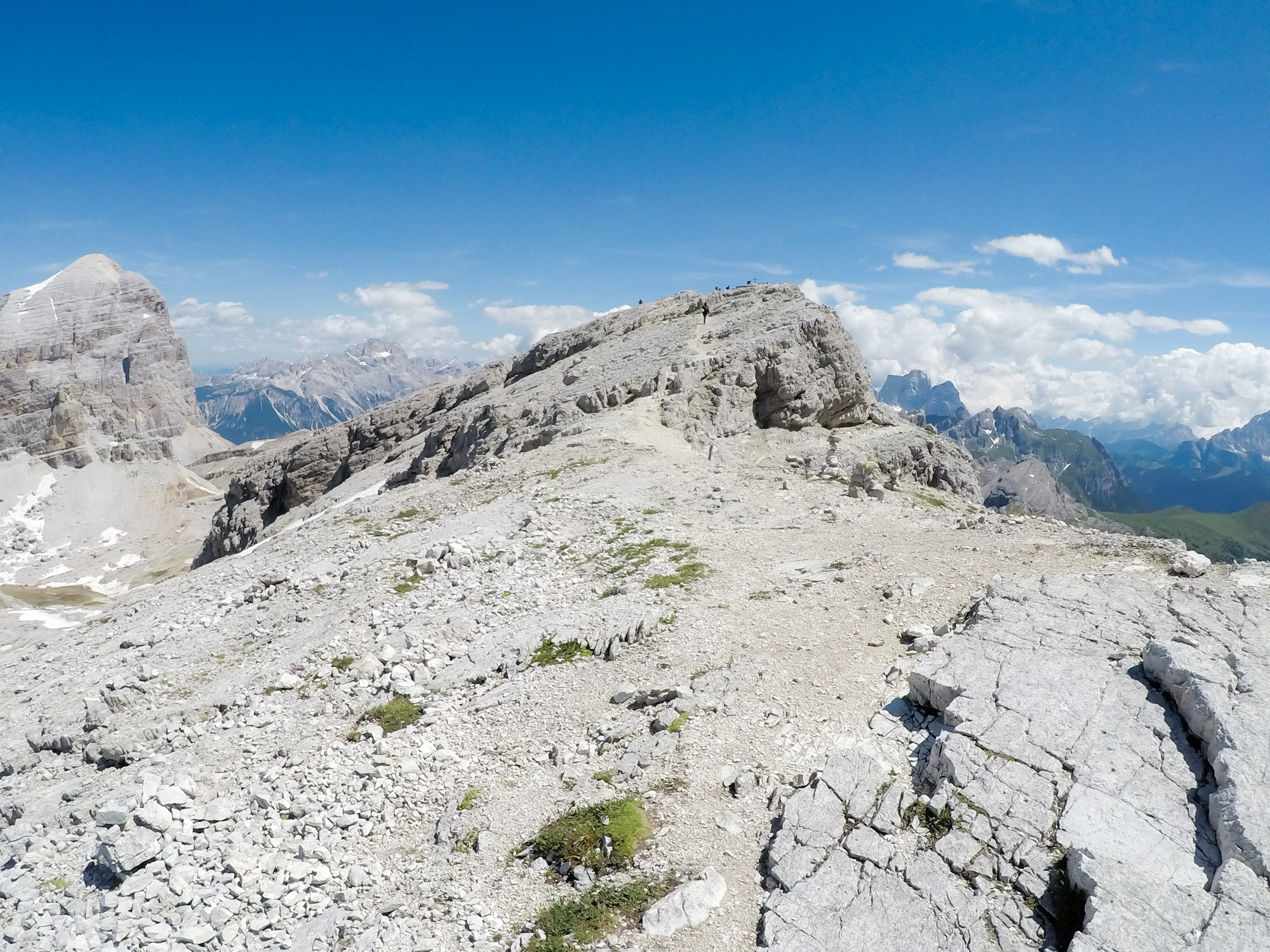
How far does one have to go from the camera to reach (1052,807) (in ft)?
39.0

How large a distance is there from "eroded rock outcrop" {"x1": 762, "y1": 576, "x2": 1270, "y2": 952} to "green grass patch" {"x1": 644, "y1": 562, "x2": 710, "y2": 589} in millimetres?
8683

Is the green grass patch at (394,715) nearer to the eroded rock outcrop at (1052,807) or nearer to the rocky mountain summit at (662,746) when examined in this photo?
the rocky mountain summit at (662,746)

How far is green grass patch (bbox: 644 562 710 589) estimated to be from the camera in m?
22.8

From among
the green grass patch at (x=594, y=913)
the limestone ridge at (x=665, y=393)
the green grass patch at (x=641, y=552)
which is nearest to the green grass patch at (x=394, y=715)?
the green grass patch at (x=594, y=913)

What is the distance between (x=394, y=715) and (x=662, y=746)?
7357 millimetres

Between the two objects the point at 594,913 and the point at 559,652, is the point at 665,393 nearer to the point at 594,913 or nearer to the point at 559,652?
the point at 559,652

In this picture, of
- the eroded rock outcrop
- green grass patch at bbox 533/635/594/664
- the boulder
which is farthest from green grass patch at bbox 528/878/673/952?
green grass patch at bbox 533/635/594/664

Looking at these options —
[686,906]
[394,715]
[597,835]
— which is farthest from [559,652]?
[686,906]

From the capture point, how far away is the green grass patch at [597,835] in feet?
40.6

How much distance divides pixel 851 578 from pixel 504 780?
1242 centimetres

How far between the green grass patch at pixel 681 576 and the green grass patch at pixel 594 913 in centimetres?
1130

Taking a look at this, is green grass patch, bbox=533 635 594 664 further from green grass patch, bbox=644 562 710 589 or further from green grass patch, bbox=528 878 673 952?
green grass patch, bbox=528 878 673 952

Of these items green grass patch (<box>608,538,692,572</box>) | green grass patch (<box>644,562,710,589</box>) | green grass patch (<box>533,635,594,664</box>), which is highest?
green grass patch (<box>608,538,692,572</box>)

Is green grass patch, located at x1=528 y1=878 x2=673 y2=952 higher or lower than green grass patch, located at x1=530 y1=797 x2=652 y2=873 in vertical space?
lower
